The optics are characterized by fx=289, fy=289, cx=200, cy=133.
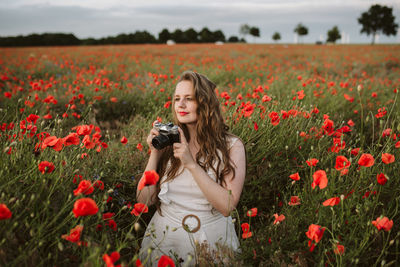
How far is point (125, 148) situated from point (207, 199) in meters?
1.28

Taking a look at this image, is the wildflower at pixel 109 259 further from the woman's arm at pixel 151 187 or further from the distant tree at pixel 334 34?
the distant tree at pixel 334 34

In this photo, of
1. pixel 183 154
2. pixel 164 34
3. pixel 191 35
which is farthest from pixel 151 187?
pixel 191 35

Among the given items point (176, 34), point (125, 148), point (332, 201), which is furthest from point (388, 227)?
point (176, 34)

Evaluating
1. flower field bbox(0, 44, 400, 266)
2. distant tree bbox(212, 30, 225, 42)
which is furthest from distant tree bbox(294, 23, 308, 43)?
flower field bbox(0, 44, 400, 266)

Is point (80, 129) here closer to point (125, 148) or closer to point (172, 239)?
point (172, 239)

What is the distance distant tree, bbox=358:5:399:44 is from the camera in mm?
38844

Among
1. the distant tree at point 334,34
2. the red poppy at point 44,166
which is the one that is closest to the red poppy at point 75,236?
the red poppy at point 44,166

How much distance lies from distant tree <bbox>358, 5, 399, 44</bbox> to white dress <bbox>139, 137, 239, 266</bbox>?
45.7 m

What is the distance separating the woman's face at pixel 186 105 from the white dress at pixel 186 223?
1.07ft

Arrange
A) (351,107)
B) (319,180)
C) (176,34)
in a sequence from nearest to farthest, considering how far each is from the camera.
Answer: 1. (319,180)
2. (351,107)
3. (176,34)

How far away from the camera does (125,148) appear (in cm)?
275

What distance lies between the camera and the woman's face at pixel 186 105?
6.33 ft

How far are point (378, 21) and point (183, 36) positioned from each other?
2754cm

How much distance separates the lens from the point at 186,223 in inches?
71.2
